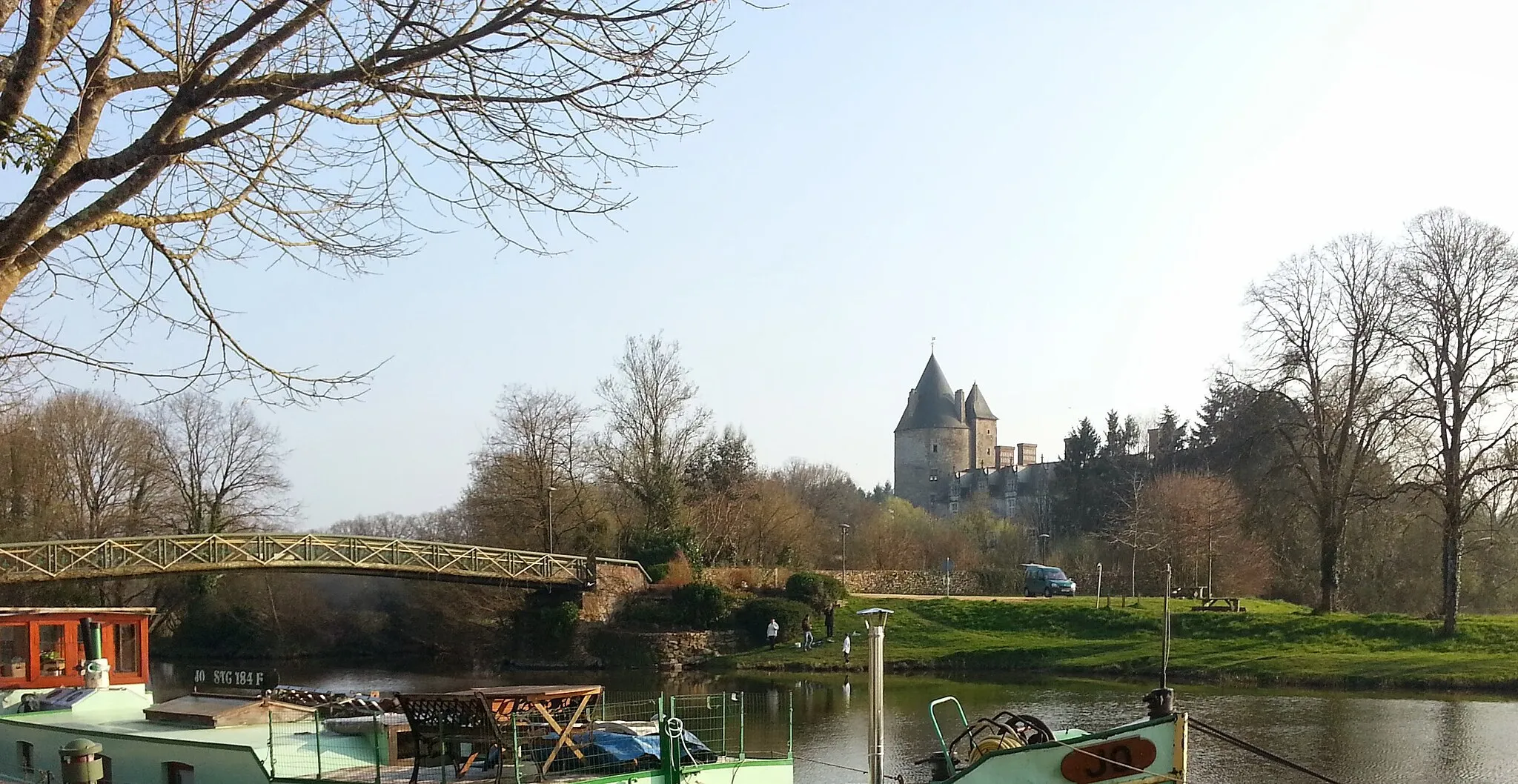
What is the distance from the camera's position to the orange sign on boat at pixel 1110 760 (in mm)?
12445

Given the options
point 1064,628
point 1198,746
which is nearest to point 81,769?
point 1198,746

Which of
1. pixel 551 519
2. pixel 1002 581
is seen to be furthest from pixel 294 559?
pixel 1002 581

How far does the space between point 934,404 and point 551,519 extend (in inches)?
2975

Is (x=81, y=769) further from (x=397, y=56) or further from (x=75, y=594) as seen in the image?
(x=75, y=594)

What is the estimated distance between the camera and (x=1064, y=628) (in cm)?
4259

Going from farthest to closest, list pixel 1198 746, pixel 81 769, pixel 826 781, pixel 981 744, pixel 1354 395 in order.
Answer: pixel 1354 395 < pixel 1198 746 < pixel 826 781 < pixel 981 744 < pixel 81 769

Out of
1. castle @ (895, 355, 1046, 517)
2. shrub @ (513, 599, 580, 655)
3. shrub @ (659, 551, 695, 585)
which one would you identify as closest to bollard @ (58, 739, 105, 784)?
shrub @ (513, 599, 580, 655)

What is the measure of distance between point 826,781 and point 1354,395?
92.0 ft

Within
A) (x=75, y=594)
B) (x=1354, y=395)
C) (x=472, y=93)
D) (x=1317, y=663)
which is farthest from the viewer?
(x=75, y=594)

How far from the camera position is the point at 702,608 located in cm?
4362

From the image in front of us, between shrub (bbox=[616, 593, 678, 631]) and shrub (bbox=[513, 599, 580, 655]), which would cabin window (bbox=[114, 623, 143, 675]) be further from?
shrub (bbox=[616, 593, 678, 631])

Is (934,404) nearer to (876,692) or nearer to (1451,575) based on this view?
(1451,575)

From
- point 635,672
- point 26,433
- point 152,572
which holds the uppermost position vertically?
point 26,433

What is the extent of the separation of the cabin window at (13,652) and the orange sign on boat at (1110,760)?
47.3 feet
